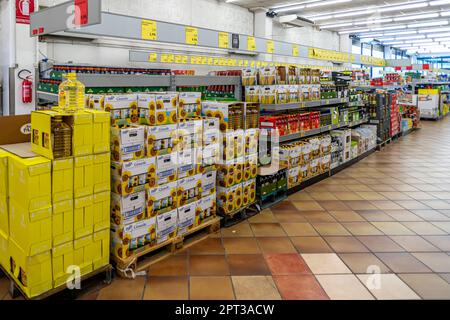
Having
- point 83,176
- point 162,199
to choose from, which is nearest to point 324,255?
point 162,199

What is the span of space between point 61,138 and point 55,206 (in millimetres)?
470

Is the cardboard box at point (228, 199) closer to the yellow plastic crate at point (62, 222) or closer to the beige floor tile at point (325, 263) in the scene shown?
the beige floor tile at point (325, 263)

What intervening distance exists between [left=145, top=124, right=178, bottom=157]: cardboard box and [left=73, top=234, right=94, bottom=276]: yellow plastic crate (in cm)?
86

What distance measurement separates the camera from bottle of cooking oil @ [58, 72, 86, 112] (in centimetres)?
316

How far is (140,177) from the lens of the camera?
3.35 meters

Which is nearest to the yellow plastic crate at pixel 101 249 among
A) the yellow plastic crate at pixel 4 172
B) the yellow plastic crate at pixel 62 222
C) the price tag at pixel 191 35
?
the yellow plastic crate at pixel 62 222

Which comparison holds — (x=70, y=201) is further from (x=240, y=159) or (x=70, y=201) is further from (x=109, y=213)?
(x=240, y=159)

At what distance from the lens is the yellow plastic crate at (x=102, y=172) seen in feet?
9.74

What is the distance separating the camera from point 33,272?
104 inches

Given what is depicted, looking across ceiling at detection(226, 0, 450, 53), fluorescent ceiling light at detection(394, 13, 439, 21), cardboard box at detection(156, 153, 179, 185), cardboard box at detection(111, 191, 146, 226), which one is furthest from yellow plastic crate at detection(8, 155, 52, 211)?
fluorescent ceiling light at detection(394, 13, 439, 21)

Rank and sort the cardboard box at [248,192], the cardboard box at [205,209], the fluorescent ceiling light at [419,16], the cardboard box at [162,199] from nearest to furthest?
the cardboard box at [162,199]
the cardboard box at [205,209]
the cardboard box at [248,192]
the fluorescent ceiling light at [419,16]

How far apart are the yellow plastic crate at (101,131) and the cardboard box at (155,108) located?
0.55 meters

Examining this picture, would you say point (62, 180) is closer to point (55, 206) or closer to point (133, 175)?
point (55, 206)

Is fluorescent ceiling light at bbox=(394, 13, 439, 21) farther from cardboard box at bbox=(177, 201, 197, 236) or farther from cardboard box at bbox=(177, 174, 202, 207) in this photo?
cardboard box at bbox=(177, 201, 197, 236)
